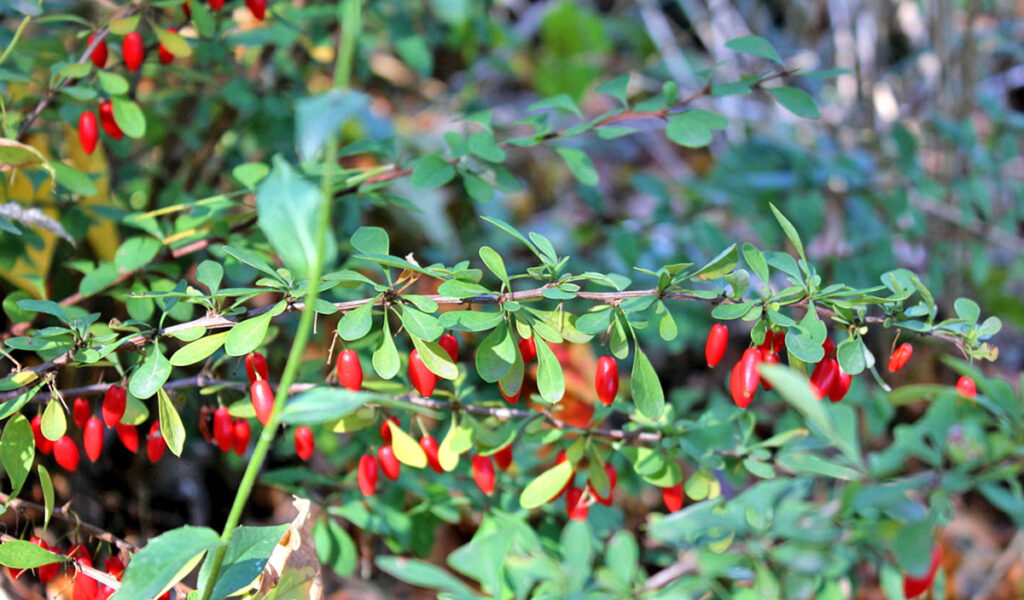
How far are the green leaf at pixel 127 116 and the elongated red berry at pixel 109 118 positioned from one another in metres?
0.02

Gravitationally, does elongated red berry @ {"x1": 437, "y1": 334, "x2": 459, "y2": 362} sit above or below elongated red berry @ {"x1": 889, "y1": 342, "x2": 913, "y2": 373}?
above

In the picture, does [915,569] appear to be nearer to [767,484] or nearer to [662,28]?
[767,484]

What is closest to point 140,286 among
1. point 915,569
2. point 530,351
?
point 530,351

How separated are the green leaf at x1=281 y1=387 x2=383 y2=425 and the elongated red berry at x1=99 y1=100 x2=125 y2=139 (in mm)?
792

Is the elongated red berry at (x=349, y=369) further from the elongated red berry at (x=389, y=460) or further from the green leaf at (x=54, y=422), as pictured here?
the green leaf at (x=54, y=422)

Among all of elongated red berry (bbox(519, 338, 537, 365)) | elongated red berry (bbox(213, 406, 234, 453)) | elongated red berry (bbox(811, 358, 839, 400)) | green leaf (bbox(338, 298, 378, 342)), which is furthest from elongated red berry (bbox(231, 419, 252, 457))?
A: elongated red berry (bbox(811, 358, 839, 400))

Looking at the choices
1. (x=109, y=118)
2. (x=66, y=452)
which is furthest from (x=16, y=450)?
(x=109, y=118)

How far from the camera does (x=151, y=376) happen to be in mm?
894

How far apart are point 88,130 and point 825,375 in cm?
109

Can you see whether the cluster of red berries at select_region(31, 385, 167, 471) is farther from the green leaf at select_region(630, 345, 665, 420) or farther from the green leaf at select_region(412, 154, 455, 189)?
the green leaf at select_region(630, 345, 665, 420)

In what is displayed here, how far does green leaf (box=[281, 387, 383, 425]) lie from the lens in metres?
0.63

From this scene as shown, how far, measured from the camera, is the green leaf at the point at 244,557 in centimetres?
87

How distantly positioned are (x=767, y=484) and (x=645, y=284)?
1.29 metres

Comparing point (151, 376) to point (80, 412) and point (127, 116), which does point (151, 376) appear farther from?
point (127, 116)
